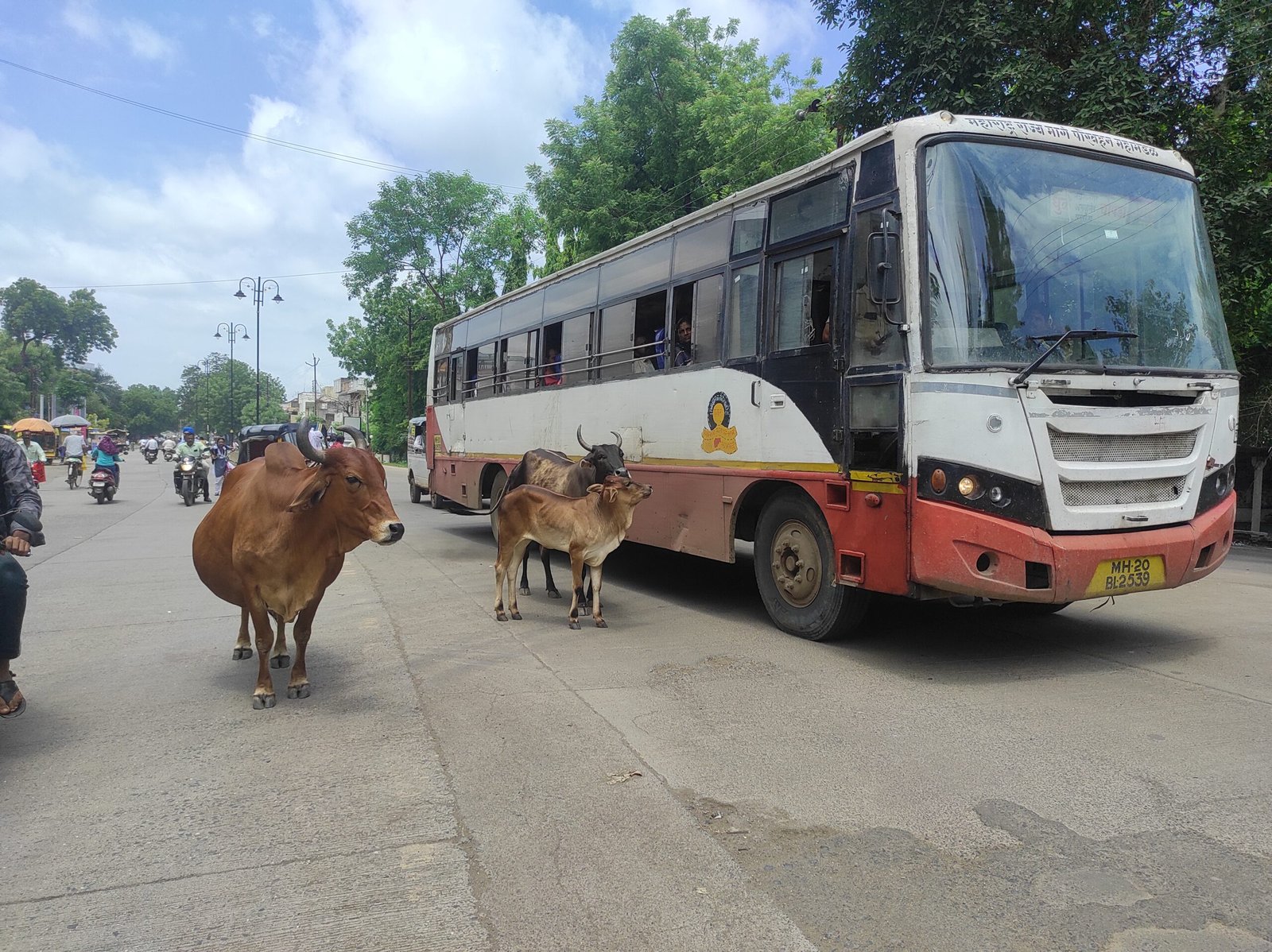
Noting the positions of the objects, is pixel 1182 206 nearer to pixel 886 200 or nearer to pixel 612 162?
pixel 886 200

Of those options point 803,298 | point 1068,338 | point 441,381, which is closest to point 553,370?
point 803,298

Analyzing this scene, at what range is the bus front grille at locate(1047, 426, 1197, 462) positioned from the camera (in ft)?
16.8

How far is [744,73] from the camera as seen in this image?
25531mm

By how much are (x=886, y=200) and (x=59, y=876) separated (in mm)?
5444

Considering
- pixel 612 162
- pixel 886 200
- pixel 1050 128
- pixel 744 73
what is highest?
pixel 744 73

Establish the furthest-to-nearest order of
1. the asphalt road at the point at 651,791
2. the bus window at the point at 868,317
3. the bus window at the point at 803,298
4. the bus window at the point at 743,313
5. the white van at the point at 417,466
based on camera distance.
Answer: the white van at the point at 417,466
the bus window at the point at 743,313
the bus window at the point at 803,298
the bus window at the point at 868,317
the asphalt road at the point at 651,791

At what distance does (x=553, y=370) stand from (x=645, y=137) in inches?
609

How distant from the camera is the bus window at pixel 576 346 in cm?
1002

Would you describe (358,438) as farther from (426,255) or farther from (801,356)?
(426,255)

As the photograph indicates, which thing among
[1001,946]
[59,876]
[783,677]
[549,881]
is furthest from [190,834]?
[783,677]

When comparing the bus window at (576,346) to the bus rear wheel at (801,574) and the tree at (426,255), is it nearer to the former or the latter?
the bus rear wheel at (801,574)

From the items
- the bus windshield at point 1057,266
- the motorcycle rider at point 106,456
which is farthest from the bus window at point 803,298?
the motorcycle rider at point 106,456

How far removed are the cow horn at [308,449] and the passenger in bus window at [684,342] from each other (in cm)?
394

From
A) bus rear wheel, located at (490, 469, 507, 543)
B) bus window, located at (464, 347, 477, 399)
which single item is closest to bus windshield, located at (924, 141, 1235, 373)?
bus rear wheel, located at (490, 469, 507, 543)
